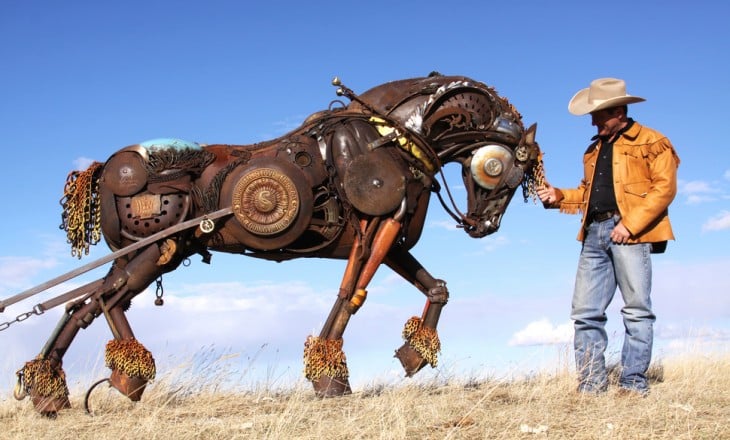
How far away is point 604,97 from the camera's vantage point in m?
6.91

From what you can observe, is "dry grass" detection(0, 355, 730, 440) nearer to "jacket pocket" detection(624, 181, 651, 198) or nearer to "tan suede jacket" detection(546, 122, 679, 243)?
"tan suede jacket" detection(546, 122, 679, 243)

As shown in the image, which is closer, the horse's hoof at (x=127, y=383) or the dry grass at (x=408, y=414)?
the dry grass at (x=408, y=414)

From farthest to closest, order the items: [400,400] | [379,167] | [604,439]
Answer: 1. [379,167]
2. [400,400]
3. [604,439]

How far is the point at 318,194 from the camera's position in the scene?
274 inches

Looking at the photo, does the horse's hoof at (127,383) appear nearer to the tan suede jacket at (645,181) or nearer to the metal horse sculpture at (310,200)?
the metal horse sculpture at (310,200)

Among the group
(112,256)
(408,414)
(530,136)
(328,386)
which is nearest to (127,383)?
(112,256)

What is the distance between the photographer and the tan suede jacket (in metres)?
6.56

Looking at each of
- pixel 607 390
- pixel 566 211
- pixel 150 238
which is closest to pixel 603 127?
pixel 566 211

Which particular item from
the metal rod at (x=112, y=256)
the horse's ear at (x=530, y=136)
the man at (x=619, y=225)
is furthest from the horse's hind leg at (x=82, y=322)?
the man at (x=619, y=225)

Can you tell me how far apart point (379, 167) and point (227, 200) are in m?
1.35

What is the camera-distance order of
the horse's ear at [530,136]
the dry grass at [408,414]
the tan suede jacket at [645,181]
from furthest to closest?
the horse's ear at [530,136]
the tan suede jacket at [645,181]
the dry grass at [408,414]

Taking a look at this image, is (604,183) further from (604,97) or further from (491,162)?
(491,162)

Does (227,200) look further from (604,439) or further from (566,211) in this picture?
(604,439)

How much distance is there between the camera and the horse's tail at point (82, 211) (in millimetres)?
7285
